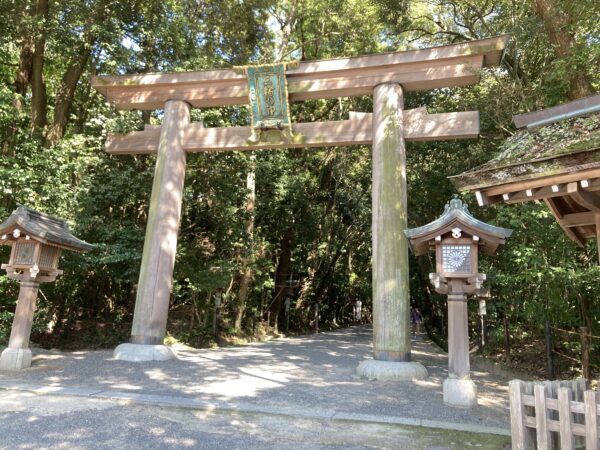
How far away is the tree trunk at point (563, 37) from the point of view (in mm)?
7199

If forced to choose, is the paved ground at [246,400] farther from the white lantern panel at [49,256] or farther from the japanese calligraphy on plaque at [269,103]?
the japanese calligraphy on plaque at [269,103]

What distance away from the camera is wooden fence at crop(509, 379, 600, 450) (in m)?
2.93

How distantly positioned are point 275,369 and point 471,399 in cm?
331

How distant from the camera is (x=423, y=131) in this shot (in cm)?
771

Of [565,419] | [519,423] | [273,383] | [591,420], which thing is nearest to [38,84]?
[273,383]

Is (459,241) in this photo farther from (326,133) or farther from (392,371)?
(326,133)

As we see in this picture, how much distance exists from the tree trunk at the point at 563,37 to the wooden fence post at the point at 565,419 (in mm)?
6083

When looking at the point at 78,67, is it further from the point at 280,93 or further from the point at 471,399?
the point at 471,399

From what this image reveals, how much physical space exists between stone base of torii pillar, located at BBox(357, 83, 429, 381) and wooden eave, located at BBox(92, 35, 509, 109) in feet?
1.26

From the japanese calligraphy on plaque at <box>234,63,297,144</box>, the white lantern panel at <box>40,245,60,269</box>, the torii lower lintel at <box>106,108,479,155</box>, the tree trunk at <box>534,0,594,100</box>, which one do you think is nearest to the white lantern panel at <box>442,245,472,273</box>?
the torii lower lintel at <box>106,108,479,155</box>

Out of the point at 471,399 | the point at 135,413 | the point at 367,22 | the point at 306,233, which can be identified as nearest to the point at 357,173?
the point at 306,233

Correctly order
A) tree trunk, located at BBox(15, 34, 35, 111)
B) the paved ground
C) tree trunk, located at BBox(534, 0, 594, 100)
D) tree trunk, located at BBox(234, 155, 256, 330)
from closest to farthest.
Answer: the paved ground < tree trunk, located at BBox(534, 0, 594, 100) < tree trunk, located at BBox(15, 34, 35, 111) < tree trunk, located at BBox(234, 155, 256, 330)

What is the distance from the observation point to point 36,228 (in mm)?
6656

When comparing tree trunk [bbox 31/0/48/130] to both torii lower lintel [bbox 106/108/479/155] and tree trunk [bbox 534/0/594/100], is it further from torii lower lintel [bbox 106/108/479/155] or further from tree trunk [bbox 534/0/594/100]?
tree trunk [bbox 534/0/594/100]
